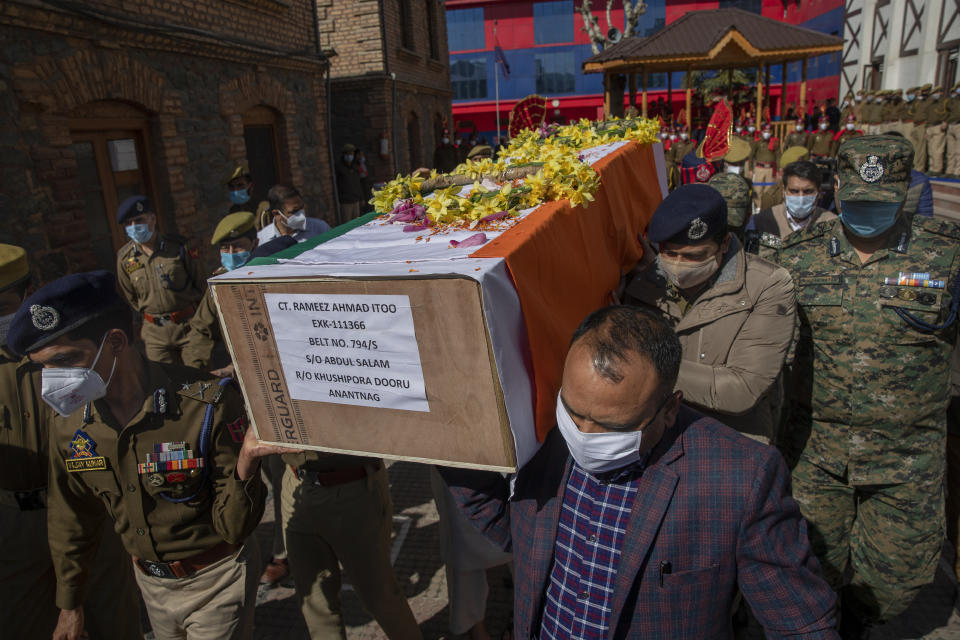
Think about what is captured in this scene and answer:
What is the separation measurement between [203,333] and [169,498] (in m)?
2.24

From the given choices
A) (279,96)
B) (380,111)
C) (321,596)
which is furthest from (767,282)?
(380,111)

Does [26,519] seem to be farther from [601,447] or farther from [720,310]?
[720,310]

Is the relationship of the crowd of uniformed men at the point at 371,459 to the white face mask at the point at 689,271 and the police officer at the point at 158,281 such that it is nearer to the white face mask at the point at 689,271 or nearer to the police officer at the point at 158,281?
the white face mask at the point at 689,271

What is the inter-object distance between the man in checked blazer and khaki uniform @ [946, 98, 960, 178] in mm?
18437

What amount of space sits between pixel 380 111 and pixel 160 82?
7109mm

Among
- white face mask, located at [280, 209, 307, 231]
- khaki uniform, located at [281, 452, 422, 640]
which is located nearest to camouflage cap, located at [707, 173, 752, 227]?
khaki uniform, located at [281, 452, 422, 640]

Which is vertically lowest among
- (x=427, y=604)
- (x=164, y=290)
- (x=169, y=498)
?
(x=427, y=604)

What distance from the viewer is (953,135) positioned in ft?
51.4

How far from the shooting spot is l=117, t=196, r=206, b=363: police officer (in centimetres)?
484

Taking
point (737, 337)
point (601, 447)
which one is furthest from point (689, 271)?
point (601, 447)

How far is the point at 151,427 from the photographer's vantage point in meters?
2.22

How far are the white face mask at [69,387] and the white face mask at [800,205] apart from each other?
4228mm

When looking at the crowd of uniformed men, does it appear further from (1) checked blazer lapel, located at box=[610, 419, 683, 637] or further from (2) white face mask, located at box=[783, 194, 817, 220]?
(2) white face mask, located at box=[783, 194, 817, 220]

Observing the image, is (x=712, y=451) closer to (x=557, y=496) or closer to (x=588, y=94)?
(x=557, y=496)
